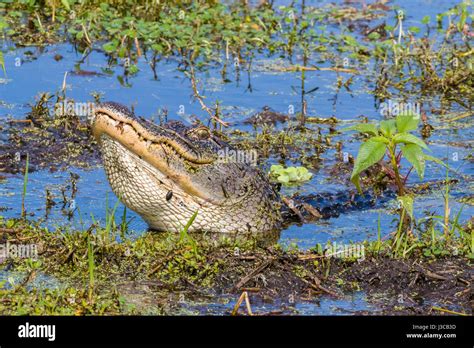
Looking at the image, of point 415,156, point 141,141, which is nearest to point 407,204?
point 415,156

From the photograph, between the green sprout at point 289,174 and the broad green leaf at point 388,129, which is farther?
the green sprout at point 289,174

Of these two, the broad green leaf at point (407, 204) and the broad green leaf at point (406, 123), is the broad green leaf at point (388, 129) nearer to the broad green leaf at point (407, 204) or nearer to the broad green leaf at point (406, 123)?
the broad green leaf at point (406, 123)

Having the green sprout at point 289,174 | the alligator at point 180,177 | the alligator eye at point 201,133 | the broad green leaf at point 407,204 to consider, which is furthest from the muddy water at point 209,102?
the alligator eye at point 201,133

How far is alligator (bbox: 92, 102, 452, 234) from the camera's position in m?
6.96

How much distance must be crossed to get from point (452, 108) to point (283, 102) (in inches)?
64.9

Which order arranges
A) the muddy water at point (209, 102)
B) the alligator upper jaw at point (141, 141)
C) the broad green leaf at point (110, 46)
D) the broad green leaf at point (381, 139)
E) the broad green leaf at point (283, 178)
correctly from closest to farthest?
the broad green leaf at point (381, 139), the alligator upper jaw at point (141, 141), the muddy water at point (209, 102), the broad green leaf at point (283, 178), the broad green leaf at point (110, 46)

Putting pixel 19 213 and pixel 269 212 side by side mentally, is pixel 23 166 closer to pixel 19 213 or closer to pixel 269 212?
pixel 19 213

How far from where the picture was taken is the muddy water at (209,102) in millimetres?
7820

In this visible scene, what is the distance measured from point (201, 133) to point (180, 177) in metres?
0.40

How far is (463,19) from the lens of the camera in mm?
11164

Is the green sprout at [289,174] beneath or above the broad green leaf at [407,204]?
beneath

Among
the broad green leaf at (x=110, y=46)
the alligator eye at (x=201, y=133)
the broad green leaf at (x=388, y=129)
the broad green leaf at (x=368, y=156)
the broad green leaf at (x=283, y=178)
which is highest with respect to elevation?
the broad green leaf at (x=388, y=129)

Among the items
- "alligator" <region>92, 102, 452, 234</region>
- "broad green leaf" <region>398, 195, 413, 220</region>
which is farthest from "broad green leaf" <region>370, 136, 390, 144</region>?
"alligator" <region>92, 102, 452, 234</region>

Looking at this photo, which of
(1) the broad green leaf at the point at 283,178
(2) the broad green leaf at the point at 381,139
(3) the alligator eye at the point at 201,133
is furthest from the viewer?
(1) the broad green leaf at the point at 283,178
